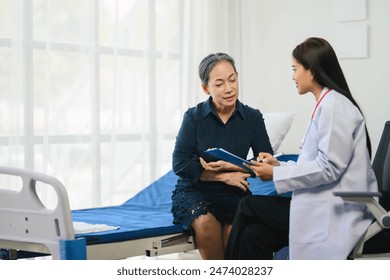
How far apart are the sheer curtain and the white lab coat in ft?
5.86

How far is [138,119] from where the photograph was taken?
14.7 ft

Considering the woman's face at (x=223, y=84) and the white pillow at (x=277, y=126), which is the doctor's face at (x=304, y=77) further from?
the white pillow at (x=277, y=126)

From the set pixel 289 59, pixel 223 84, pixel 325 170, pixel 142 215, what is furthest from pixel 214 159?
pixel 289 59

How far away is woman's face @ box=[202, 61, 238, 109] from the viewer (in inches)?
120

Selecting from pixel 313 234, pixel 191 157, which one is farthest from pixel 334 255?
pixel 191 157

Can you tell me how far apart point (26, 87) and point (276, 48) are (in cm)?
182

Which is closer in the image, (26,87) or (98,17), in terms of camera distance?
(26,87)

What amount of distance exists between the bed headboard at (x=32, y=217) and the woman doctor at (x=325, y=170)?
2.35 feet

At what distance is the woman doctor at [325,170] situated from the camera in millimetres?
2463

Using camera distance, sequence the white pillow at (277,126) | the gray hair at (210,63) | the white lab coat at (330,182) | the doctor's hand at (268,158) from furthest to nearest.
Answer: the white pillow at (277,126) → the gray hair at (210,63) → the doctor's hand at (268,158) → the white lab coat at (330,182)

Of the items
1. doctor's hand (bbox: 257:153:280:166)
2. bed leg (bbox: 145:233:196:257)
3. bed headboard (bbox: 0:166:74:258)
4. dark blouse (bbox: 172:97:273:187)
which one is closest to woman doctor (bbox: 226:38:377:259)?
doctor's hand (bbox: 257:153:280:166)

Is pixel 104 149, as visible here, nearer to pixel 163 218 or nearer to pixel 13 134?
pixel 13 134

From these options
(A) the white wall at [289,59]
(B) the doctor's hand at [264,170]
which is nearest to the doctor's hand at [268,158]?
(B) the doctor's hand at [264,170]

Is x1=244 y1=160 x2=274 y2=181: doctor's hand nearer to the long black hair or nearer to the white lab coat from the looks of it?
the white lab coat
